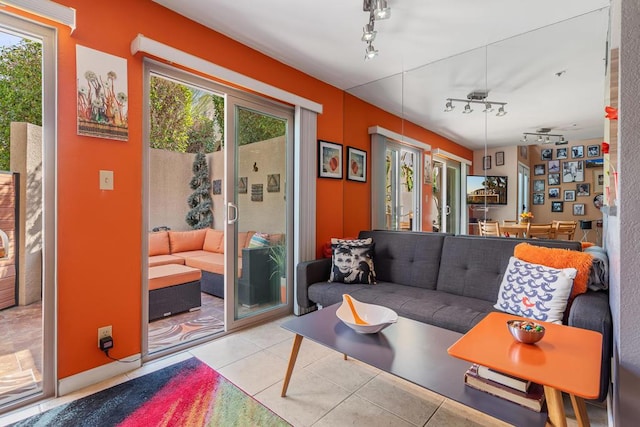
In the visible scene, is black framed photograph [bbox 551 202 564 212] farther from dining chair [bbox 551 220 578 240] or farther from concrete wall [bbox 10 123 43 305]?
concrete wall [bbox 10 123 43 305]

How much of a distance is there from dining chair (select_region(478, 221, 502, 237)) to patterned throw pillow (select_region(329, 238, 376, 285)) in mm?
987

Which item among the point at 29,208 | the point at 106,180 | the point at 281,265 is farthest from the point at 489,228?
the point at 29,208

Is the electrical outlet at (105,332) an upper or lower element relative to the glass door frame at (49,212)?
lower

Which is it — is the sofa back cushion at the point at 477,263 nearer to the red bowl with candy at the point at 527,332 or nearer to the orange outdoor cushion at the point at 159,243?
the red bowl with candy at the point at 527,332

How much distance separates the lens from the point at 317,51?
9.13ft

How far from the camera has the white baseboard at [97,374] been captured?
1.79m

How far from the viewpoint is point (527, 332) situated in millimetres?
1203

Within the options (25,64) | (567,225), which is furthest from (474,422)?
(25,64)

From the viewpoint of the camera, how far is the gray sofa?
197 cm

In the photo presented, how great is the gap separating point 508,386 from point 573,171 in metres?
1.94

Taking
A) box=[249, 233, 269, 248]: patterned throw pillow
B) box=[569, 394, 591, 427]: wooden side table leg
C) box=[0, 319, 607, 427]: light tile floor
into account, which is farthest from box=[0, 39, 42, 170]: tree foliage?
box=[569, 394, 591, 427]: wooden side table leg

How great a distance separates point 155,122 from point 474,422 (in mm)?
5679

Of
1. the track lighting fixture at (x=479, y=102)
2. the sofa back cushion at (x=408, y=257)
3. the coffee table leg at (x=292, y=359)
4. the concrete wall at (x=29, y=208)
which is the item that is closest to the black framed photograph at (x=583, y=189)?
the track lighting fixture at (x=479, y=102)

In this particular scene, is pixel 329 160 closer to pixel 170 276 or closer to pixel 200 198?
pixel 170 276
